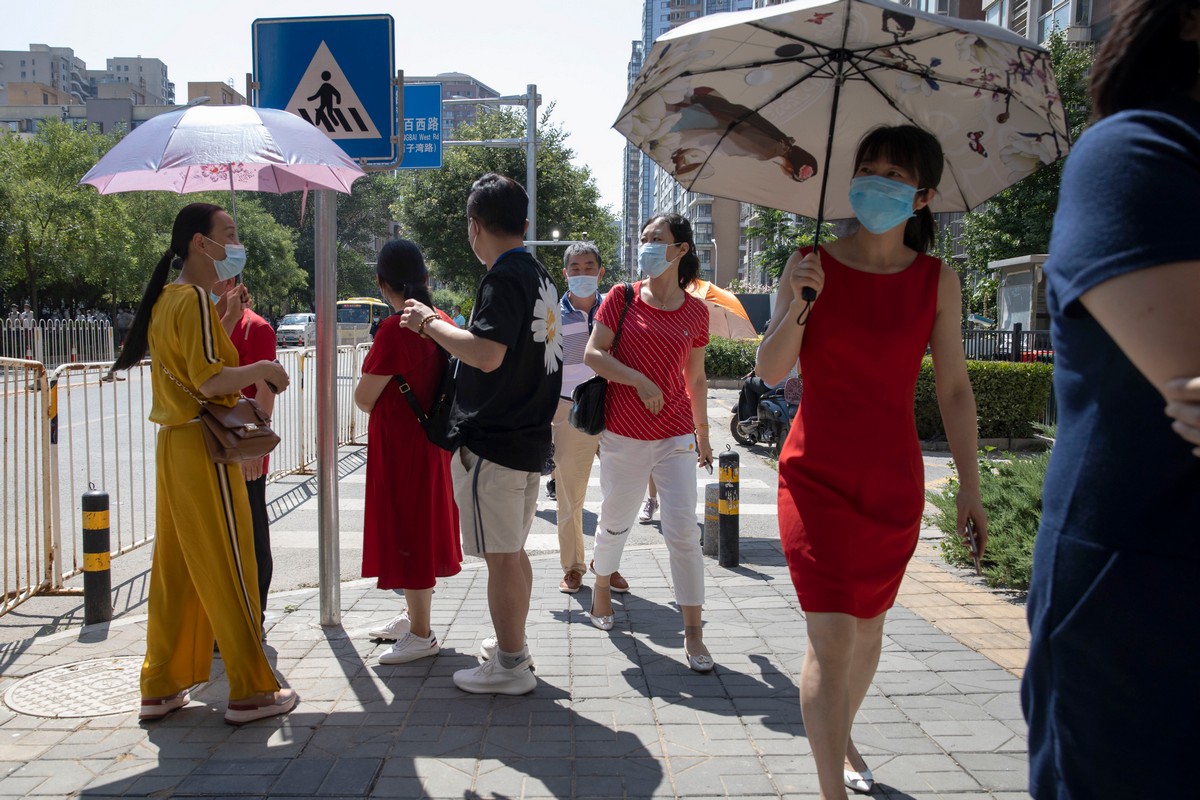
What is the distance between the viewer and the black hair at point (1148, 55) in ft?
4.73

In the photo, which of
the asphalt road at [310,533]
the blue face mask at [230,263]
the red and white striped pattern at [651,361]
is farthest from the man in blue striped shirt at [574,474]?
the blue face mask at [230,263]

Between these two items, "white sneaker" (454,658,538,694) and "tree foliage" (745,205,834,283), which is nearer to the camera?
"white sneaker" (454,658,538,694)

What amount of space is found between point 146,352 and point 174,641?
3.77 feet

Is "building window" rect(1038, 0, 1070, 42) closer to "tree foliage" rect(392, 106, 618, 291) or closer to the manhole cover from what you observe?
"tree foliage" rect(392, 106, 618, 291)

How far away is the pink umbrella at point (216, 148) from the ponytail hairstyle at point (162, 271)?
0.21 metres

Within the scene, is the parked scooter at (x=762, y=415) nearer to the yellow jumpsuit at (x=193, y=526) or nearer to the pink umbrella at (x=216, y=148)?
the pink umbrella at (x=216, y=148)

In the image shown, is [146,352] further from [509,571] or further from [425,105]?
[425,105]

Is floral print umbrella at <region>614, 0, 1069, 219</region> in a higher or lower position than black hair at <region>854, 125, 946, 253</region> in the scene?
higher

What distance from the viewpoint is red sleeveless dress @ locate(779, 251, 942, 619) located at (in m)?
2.88

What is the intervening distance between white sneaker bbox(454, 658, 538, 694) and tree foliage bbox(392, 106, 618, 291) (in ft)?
104

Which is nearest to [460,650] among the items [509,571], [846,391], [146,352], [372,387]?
[509,571]

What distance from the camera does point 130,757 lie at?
11.7ft

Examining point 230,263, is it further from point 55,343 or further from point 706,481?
point 55,343

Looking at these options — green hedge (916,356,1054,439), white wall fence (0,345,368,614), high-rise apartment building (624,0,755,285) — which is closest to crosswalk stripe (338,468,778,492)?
white wall fence (0,345,368,614)
